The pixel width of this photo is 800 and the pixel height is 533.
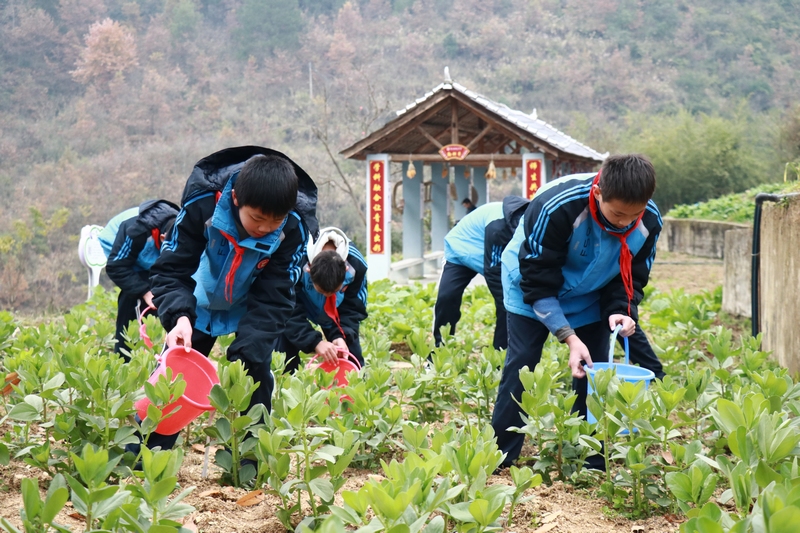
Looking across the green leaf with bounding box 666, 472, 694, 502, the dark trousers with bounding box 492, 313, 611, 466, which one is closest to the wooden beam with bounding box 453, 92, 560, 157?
the dark trousers with bounding box 492, 313, 611, 466

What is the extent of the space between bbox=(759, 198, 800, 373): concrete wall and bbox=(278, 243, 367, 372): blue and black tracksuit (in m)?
2.58

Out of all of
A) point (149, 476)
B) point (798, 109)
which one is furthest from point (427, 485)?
point (798, 109)

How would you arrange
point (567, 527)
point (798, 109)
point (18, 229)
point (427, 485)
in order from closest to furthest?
point (427, 485) → point (567, 527) → point (798, 109) → point (18, 229)

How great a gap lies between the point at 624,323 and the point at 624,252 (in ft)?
0.97

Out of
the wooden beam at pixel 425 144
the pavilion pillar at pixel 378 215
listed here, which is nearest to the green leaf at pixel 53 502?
the pavilion pillar at pixel 378 215

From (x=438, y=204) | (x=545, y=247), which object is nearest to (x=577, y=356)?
(x=545, y=247)

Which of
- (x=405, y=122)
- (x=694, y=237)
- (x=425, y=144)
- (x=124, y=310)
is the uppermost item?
(x=405, y=122)

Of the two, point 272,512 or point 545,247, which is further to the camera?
point 545,247

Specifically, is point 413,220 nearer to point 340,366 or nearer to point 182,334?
point 340,366

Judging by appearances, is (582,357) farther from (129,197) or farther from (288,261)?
(129,197)

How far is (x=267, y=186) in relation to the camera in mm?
2850

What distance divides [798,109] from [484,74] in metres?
26.9

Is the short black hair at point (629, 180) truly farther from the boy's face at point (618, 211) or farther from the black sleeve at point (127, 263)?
the black sleeve at point (127, 263)

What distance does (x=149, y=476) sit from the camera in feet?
6.65
